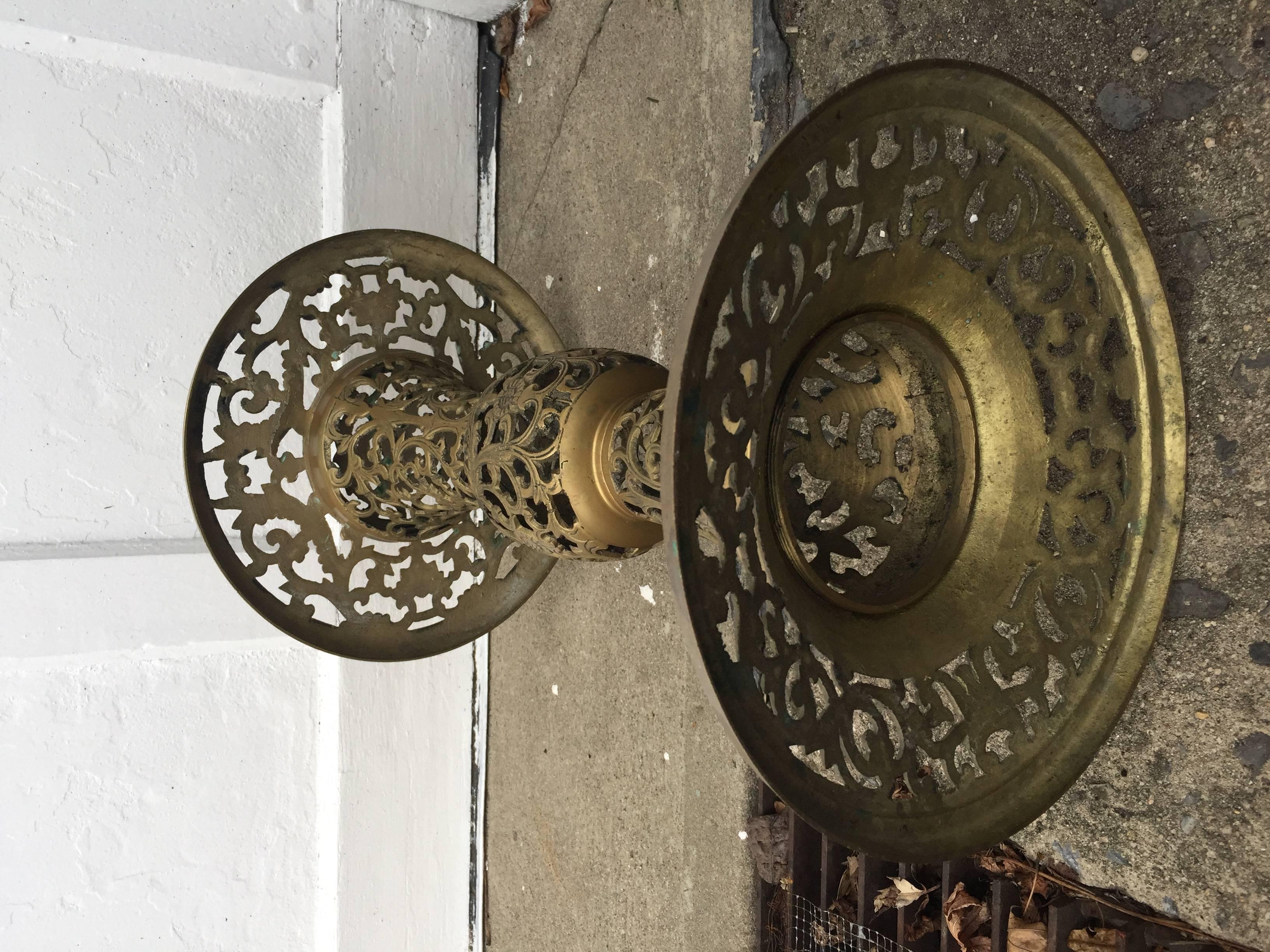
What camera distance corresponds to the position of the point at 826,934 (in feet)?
4.51

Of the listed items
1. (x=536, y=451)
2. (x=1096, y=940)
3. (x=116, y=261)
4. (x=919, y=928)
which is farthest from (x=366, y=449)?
(x=1096, y=940)

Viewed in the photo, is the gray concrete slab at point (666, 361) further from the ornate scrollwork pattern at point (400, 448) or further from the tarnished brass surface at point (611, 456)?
the tarnished brass surface at point (611, 456)

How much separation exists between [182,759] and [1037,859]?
4.87 feet

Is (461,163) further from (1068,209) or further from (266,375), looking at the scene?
(1068,209)

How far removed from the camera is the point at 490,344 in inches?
64.9

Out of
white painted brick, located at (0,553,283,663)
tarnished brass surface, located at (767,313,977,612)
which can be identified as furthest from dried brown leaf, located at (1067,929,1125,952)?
white painted brick, located at (0,553,283,663)

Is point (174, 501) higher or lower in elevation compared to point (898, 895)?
higher

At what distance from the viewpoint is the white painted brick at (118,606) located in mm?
1615

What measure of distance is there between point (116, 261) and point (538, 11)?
3.16 ft

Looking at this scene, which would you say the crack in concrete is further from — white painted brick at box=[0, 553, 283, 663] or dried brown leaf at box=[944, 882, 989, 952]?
dried brown leaf at box=[944, 882, 989, 952]

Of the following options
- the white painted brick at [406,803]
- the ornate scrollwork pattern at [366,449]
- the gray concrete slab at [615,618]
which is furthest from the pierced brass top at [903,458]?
the white painted brick at [406,803]

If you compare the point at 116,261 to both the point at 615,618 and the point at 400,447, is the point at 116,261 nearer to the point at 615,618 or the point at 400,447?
the point at 400,447

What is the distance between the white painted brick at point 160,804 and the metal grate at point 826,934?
1029 mm

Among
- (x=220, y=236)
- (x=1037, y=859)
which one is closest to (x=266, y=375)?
(x=220, y=236)
